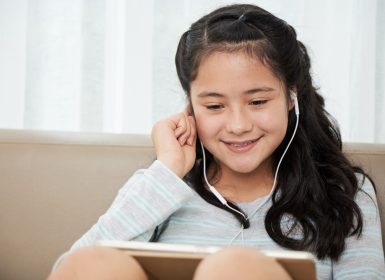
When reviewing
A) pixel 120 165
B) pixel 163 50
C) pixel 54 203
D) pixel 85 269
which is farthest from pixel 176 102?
pixel 85 269

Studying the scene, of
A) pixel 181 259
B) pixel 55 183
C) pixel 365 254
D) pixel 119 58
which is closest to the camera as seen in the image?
pixel 181 259

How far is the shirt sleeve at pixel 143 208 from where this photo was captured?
1.05 metres

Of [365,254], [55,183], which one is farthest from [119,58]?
[365,254]

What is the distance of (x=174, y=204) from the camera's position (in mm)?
1076

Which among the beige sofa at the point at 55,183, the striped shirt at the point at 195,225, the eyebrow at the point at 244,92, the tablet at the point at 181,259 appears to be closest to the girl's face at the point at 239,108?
the eyebrow at the point at 244,92

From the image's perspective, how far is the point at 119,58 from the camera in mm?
1647

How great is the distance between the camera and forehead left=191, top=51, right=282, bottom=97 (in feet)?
3.50

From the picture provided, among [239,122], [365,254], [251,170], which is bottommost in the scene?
[365,254]

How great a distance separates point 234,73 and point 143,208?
31 centimetres

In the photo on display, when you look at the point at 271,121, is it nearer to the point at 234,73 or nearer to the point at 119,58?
the point at 234,73

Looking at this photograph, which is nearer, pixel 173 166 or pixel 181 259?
pixel 181 259

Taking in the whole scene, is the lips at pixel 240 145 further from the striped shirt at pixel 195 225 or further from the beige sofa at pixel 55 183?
the beige sofa at pixel 55 183

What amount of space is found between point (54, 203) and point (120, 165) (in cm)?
17

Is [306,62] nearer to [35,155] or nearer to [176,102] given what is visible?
[176,102]
